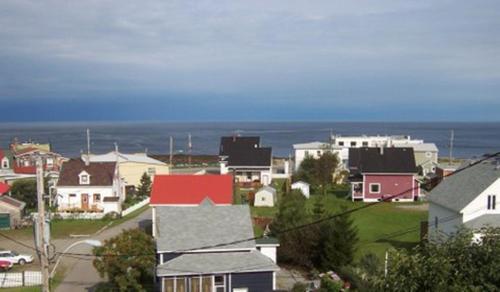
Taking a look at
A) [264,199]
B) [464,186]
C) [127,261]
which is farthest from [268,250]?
[264,199]

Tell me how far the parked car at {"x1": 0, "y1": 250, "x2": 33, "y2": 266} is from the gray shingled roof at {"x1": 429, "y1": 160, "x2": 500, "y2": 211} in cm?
2391

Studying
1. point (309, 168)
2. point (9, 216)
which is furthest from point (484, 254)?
point (309, 168)

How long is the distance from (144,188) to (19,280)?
29804mm

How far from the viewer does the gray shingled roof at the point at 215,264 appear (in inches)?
862

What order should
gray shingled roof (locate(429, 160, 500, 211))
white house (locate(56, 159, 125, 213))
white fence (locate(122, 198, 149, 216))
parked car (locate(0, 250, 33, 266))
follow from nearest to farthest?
gray shingled roof (locate(429, 160, 500, 211)), parked car (locate(0, 250, 33, 266)), white fence (locate(122, 198, 149, 216)), white house (locate(56, 159, 125, 213))

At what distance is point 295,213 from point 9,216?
78.4 feet

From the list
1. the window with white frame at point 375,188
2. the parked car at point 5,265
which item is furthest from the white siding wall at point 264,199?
the parked car at point 5,265

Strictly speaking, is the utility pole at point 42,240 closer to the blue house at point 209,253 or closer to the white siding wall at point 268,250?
the blue house at point 209,253

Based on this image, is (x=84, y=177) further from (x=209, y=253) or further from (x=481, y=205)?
(x=481, y=205)

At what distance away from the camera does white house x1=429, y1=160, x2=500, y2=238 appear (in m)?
27.6

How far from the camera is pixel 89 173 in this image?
47625 millimetres

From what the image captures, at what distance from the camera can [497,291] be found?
9406 mm

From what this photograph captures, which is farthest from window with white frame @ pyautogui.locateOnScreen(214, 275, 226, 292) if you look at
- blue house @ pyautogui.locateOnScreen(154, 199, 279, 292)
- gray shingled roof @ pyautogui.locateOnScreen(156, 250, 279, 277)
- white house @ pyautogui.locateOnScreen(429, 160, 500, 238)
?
white house @ pyautogui.locateOnScreen(429, 160, 500, 238)

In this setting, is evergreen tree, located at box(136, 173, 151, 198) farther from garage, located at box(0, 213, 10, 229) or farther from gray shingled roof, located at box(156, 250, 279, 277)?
gray shingled roof, located at box(156, 250, 279, 277)
